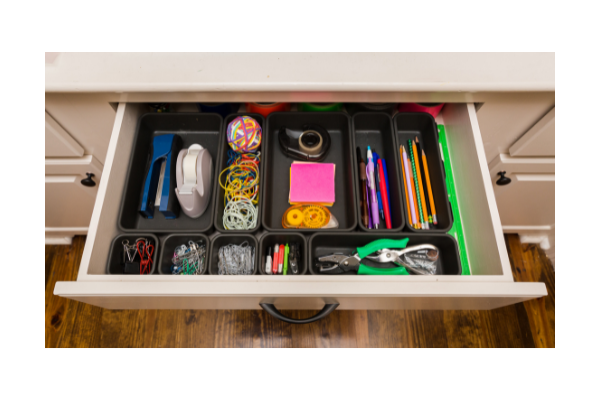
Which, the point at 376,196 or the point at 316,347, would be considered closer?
the point at 376,196

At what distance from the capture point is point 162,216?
760 mm

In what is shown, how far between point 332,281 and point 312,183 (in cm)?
28

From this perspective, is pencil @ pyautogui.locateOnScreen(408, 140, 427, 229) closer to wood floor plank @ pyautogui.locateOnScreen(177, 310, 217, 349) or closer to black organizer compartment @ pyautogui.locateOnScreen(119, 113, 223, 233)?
black organizer compartment @ pyautogui.locateOnScreen(119, 113, 223, 233)

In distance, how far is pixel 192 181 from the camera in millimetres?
714

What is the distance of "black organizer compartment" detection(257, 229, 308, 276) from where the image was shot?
667mm

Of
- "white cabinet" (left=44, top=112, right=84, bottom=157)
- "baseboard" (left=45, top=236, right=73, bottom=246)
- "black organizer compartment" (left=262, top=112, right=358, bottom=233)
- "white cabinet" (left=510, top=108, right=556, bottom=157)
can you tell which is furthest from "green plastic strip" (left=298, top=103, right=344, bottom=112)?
"baseboard" (left=45, top=236, right=73, bottom=246)

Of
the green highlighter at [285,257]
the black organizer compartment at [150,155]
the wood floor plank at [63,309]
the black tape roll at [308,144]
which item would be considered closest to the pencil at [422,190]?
the black tape roll at [308,144]

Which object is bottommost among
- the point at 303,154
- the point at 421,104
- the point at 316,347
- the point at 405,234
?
the point at 316,347

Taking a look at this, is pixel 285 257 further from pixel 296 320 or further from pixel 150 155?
pixel 150 155

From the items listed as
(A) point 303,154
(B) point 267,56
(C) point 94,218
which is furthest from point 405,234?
(C) point 94,218

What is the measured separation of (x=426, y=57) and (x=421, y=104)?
0.49ft

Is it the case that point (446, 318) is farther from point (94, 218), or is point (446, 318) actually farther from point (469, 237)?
point (94, 218)

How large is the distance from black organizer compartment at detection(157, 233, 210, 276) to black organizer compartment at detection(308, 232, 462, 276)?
0.21 m

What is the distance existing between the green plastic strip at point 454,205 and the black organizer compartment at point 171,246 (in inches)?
21.2
